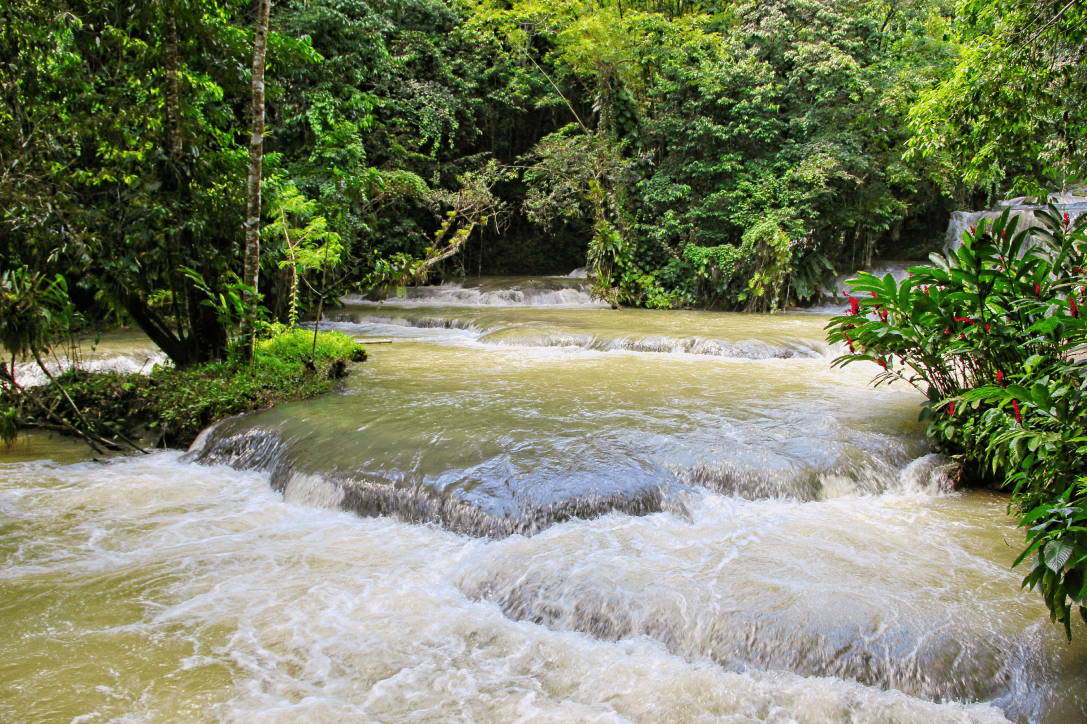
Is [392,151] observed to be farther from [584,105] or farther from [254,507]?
[254,507]

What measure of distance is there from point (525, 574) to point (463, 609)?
1.38 ft

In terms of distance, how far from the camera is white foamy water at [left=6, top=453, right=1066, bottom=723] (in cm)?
290

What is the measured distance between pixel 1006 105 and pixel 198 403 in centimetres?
897

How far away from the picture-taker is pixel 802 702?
290 centimetres

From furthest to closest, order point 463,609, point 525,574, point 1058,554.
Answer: point 525,574 → point 463,609 → point 1058,554

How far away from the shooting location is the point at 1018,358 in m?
4.38

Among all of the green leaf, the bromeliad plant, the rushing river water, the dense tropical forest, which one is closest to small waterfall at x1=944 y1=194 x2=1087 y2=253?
the dense tropical forest

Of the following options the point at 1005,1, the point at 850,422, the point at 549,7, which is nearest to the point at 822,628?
the point at 850,422

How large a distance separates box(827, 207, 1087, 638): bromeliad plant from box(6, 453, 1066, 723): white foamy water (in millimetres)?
724

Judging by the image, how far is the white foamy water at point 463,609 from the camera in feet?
9.52

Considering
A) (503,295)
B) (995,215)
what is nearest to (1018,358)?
(995,215)

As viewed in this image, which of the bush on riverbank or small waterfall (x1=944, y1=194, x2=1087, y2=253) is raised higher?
small waterfall (x1=944, y1=194, x2=1087, y2=253)

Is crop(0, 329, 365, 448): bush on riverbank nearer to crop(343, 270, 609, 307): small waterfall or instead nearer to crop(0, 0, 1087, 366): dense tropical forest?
crop(0, 0, 1087, 366): dense tropical forest

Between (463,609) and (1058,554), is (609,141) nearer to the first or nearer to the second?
(463,609)
